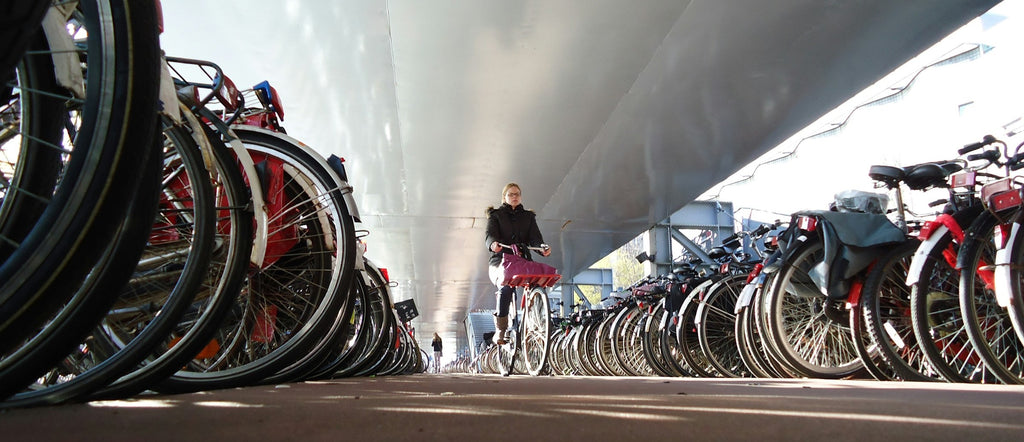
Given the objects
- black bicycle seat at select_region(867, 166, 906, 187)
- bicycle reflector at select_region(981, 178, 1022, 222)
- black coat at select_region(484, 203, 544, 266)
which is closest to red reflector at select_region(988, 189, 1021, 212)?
bicycle reflector at select_region(981, 178, 1022, 222)

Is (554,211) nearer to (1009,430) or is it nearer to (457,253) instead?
(457,253)

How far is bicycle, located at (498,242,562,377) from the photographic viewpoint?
5289 millimetres

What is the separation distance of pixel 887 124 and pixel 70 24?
11.5 m

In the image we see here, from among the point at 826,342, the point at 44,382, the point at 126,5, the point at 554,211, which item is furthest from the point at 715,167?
the point at 126,5

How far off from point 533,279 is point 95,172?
4554 millimetres

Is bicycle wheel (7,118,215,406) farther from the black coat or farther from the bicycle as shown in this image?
the black coat

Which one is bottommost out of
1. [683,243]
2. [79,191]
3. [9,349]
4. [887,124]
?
[9,349]

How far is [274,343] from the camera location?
268cm

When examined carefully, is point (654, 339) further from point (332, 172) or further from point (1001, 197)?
point (332, 172)

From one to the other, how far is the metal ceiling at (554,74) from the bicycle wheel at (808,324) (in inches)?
61.4

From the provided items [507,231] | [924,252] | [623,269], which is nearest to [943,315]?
[924,252]

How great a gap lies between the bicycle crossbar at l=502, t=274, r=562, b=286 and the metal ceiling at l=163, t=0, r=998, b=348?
1323 millimetres

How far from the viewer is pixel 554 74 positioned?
184 inches

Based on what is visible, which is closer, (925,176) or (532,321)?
(925,176)
